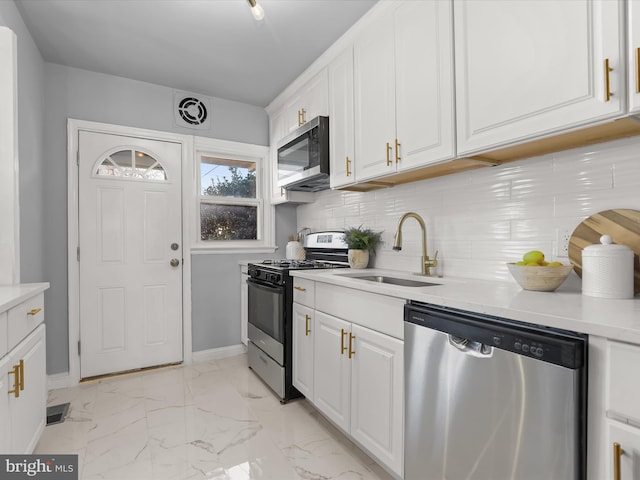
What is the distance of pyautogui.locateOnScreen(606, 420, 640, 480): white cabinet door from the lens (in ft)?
2.59

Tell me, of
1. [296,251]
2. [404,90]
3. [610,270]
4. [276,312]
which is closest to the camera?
[610,270]

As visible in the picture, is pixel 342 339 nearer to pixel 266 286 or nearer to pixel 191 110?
pixel 266 286

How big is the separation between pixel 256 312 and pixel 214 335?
778 millimetres

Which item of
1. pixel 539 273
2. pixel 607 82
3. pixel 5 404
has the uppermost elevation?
pixel 607 82

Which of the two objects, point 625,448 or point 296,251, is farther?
point 296,251

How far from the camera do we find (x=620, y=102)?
1051mm

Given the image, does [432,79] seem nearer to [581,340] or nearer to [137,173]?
[581,340]

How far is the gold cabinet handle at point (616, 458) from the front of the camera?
0.81m

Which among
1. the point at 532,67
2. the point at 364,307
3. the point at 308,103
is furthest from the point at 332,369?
the point at 308,103

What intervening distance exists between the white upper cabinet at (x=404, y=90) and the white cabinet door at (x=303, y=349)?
0.96 meters

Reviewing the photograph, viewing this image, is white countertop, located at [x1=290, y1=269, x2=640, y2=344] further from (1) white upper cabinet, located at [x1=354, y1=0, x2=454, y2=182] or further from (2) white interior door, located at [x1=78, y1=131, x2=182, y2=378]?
(2) white interior door, located at [x1=78, y1=131, x2=182, y2=378]

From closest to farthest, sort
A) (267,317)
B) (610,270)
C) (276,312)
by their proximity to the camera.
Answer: (610,270)
(276,312)
(267,317)

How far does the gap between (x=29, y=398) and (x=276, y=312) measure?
53.2 inches

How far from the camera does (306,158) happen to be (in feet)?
8.66
